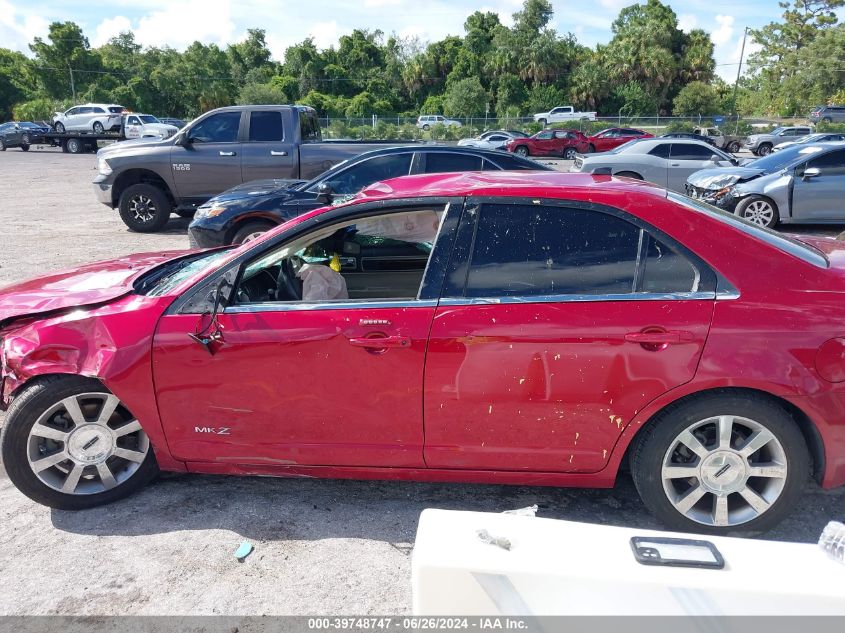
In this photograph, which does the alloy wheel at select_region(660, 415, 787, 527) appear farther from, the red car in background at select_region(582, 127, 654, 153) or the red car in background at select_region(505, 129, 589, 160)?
the red car in background at select_region(582, 127, 654, 153)

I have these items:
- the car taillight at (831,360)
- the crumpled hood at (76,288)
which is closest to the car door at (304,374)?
the crumpled hood at (76,288)

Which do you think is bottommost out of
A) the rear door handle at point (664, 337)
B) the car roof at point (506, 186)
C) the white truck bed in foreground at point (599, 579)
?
the white truck bed in foreground at point (599, 579)

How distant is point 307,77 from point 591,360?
263 ft

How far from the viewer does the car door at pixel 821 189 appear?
37.0 feet

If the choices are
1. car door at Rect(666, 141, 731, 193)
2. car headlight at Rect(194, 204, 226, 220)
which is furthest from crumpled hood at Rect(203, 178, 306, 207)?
car door at Rect(666, 141, 731, 193)

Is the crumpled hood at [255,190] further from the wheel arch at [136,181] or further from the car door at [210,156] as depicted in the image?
the wheel arch at [136,181]

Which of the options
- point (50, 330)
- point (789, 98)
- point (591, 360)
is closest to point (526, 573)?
point (591, 360)

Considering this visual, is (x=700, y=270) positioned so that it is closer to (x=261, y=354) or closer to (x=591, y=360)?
(x=591, y=360)

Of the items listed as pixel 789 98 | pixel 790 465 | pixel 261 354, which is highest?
pixel 789 98

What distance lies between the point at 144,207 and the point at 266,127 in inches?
97.5

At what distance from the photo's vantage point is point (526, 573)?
168 centimetres

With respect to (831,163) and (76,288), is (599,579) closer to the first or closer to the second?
(76,288)

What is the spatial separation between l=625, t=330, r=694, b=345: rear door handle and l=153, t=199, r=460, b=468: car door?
3.02 ft

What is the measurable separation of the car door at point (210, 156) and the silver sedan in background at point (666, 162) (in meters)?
7.55
